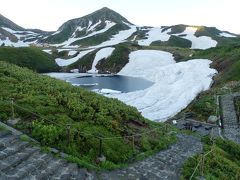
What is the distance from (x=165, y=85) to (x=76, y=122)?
5060cm

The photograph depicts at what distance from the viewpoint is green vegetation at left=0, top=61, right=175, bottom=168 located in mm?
18375

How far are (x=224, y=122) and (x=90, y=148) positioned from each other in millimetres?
22592

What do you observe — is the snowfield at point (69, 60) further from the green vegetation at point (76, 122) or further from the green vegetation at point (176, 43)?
the green vegetation at point (76, 122)

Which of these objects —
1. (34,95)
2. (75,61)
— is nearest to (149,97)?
(34,95)

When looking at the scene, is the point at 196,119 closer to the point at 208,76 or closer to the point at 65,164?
the point at 65,164

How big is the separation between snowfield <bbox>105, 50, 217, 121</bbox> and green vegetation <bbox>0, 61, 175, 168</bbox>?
20.4 metres

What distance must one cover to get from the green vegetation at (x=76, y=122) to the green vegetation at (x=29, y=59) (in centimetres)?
8935

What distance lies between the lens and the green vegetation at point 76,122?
1838cm

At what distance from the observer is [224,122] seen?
36.7 meters

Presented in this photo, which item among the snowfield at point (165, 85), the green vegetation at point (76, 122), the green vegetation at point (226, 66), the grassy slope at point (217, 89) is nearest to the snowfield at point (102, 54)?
the snowfield at point (165, 85)

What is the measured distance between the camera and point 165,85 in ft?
230

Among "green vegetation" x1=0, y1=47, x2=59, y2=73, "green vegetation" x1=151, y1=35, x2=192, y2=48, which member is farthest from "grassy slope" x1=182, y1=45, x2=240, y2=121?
"green vegetation" x1=151, y1=35, x2=192, y2=48

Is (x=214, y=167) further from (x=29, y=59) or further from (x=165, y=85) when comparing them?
(x=29, y=59)

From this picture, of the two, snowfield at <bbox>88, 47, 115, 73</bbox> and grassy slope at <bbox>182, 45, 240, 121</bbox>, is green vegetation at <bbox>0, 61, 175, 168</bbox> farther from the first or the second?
snowfield at <bbox>88, 47, 115, 73</bbox>
